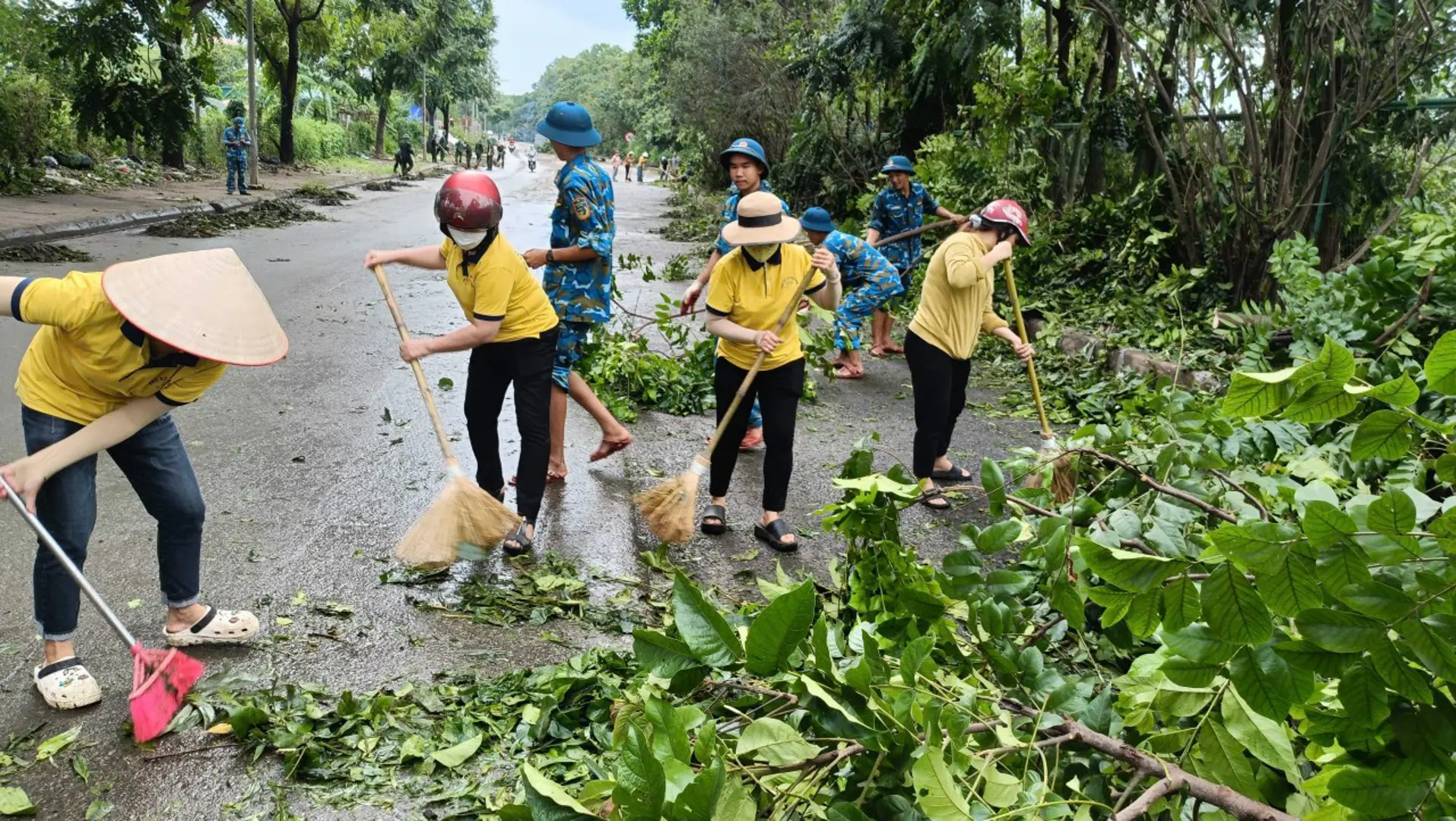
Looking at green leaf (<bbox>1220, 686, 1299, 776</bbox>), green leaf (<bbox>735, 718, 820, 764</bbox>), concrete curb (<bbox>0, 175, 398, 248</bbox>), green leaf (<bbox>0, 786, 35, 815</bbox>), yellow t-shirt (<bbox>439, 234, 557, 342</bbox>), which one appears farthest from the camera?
concrete curb (<bbox>0, 175, 398, 248</bbox>)

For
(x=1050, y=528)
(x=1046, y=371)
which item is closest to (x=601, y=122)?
(x=1046, y=371)

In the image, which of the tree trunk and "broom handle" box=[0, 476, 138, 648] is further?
the tree trunk

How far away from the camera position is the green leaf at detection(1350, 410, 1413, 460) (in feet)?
4.20

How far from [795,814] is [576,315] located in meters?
4.05

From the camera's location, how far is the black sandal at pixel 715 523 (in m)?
4.98

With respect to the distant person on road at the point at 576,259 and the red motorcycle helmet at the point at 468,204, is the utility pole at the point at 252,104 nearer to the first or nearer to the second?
the distant person on road at the point at 576,259

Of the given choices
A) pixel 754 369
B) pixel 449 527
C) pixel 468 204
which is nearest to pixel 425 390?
pixel 449 527

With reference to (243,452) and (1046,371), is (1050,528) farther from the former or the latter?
(1046,371)

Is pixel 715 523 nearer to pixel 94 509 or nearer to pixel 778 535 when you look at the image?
pixel 778 535

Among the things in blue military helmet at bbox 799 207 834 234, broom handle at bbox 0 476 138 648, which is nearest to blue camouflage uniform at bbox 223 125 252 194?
blue military helmet at bbox 799 207 834 234

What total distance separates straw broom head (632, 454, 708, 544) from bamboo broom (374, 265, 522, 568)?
0.74 metres

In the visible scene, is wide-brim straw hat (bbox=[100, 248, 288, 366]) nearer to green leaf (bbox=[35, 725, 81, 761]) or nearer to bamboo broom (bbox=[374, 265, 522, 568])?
bamboo broom (bbox=[374, 265, 522, 568])

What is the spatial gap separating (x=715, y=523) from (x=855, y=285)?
12.9 feet

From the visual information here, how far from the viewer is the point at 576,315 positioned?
5531 mm
